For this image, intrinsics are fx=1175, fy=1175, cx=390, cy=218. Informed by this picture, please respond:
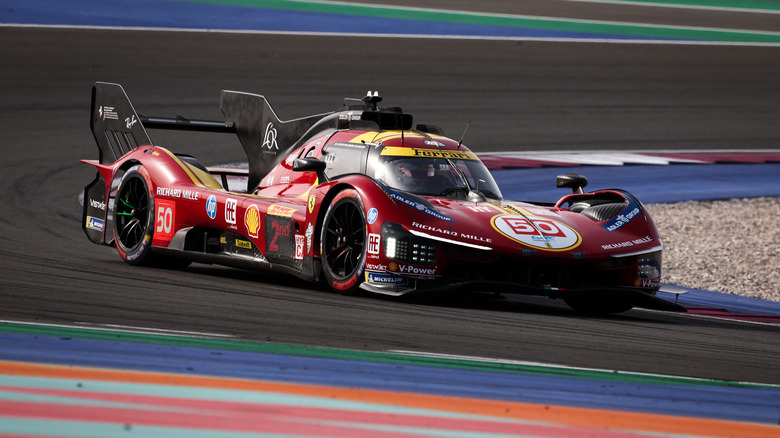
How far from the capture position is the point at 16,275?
27.3ft

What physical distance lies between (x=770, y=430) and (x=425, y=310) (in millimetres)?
3527

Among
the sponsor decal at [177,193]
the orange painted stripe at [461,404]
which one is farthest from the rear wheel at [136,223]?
the orange painted stripe at [461,404]

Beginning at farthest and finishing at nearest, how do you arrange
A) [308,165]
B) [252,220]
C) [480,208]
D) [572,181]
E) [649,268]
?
[572,181] → [252,220] → [308,165] → [649,268] → [480,208]

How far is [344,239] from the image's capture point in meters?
8.69

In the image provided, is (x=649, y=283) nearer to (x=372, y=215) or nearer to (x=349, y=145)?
(x=372, y=215)

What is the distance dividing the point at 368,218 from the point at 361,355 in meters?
2.68

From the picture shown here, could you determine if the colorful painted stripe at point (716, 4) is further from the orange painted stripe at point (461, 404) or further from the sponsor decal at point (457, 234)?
the orange painted stripe at point (461, 404)

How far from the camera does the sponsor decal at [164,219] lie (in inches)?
407

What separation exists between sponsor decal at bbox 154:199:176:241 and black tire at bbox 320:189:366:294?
2.04 m

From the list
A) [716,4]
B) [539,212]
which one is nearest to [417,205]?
[539,212]

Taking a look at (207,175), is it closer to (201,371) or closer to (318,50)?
(201,371)

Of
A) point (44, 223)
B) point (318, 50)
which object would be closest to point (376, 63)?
point (318, 50)

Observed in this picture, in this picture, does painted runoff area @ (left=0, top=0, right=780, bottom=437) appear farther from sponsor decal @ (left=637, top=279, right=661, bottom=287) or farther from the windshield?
the windshield

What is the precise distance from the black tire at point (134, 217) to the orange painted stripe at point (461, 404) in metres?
5.79
